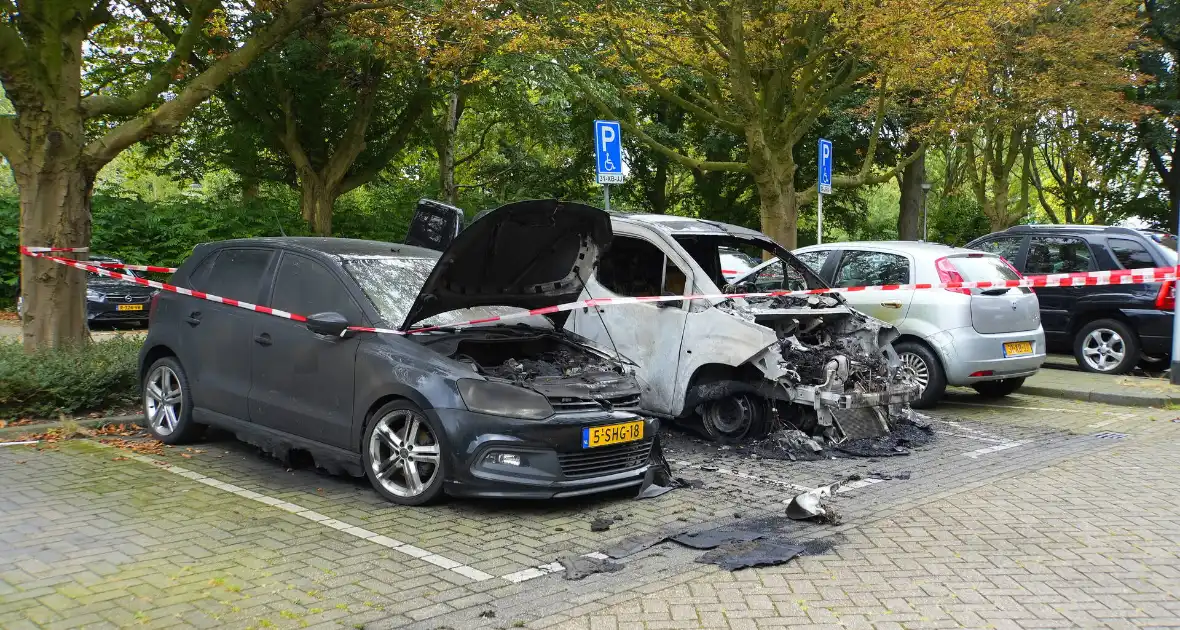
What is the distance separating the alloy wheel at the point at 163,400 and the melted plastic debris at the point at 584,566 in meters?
3.98

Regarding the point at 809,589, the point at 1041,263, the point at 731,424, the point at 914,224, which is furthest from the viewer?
the point at 914,224

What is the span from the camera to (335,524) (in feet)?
18.0

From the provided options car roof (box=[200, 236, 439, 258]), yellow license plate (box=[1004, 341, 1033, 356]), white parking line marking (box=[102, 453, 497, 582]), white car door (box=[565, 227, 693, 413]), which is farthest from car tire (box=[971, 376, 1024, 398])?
white parking line marking (box=[102, 453, 497, 582])

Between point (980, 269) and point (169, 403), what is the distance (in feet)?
26.5

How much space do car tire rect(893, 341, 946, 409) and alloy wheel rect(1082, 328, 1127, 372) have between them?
3.98 m

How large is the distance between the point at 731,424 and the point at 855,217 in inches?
933

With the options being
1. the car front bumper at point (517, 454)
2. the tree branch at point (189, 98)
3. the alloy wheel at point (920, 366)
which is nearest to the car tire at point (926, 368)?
the alloy wheel at point (920, 366)

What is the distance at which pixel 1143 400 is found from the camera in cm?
1055

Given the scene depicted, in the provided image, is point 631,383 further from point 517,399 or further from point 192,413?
point 192,413

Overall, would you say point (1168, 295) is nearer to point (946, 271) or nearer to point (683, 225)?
point (946, 271)

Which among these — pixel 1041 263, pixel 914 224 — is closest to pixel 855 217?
pixel 914 224

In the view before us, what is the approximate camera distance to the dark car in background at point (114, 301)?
16641 mm

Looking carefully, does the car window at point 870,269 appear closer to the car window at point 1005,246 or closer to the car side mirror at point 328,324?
the car window at point 1005,246


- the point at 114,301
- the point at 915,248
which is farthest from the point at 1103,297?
the point at 114,301
